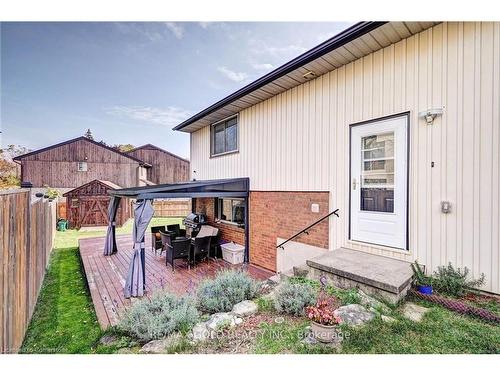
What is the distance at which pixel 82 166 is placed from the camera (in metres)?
23.7

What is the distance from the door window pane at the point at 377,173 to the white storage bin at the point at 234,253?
13.9 feet

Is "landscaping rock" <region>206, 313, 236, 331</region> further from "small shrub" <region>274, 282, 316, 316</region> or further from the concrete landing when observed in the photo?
the concrete landing

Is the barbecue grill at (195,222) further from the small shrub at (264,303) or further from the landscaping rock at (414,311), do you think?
the landscaping rock at (414,311)

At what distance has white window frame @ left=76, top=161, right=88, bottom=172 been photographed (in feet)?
77.3

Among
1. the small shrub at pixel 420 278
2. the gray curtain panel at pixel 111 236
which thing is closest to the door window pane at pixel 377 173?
the small shrub at pixel 420 278

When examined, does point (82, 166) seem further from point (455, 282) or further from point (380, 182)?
point (455, 282)

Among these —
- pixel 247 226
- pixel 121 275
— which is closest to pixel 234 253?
pixel 247 226

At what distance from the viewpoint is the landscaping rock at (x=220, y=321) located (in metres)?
3.20

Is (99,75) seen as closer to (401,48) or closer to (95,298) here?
(95,298)

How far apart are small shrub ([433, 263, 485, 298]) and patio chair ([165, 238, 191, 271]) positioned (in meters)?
5.81

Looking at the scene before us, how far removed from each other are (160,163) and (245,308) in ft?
100

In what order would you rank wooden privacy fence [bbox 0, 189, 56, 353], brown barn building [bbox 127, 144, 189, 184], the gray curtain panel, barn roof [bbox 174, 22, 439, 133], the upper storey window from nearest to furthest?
wooden privacy fence [bbox 0, 189, 56, 353] < barn roof [bbox 174, 22, 439, 133] < the gray curtain panel < the upper storey window < brown barn building [bbox 127, 144, 189, 184]

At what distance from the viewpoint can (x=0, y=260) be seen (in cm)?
255

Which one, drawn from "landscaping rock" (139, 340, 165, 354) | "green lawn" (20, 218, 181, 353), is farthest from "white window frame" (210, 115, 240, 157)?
"landscaping rock" (139, 340, 165, 354)
